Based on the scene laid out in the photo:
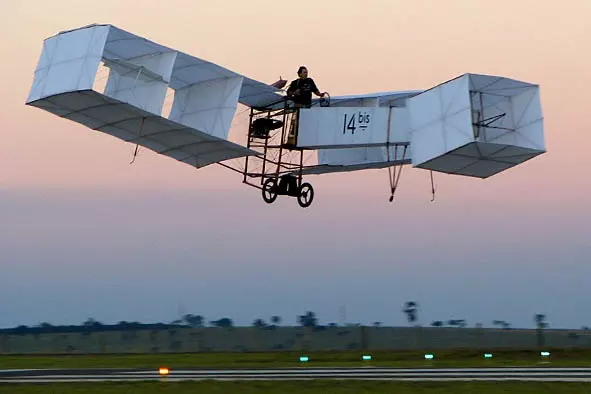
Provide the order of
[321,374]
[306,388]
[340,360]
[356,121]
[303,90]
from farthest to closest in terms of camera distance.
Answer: [340,360]
[303,90]
[356,121]
[321,374]
[306,388]

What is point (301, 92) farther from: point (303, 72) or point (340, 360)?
point (340, 360)

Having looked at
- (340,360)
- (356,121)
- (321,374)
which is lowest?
(321,374)

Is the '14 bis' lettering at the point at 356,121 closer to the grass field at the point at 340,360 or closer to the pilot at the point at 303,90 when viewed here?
the pilot at the point at 303,90

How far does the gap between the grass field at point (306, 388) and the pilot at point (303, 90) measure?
1045 centimetres

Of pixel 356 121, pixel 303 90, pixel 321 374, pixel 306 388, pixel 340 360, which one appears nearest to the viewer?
pixel 306 388

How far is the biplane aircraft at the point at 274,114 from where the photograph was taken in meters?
29.4

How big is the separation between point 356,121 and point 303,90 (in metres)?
2.84

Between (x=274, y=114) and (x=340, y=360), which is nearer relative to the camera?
(x=274, y=114)

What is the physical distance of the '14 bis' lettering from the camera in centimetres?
3234

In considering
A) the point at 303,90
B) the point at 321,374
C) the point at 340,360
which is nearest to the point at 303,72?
the point at 303,90

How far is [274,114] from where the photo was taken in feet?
117

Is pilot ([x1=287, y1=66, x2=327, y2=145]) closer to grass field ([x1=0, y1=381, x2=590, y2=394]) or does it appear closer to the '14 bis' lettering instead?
the '14 bis' lettering

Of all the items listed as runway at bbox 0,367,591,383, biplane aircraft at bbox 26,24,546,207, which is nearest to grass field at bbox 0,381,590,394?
runway at bbox 0,367,591,383

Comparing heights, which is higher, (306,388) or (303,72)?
(303,72)
